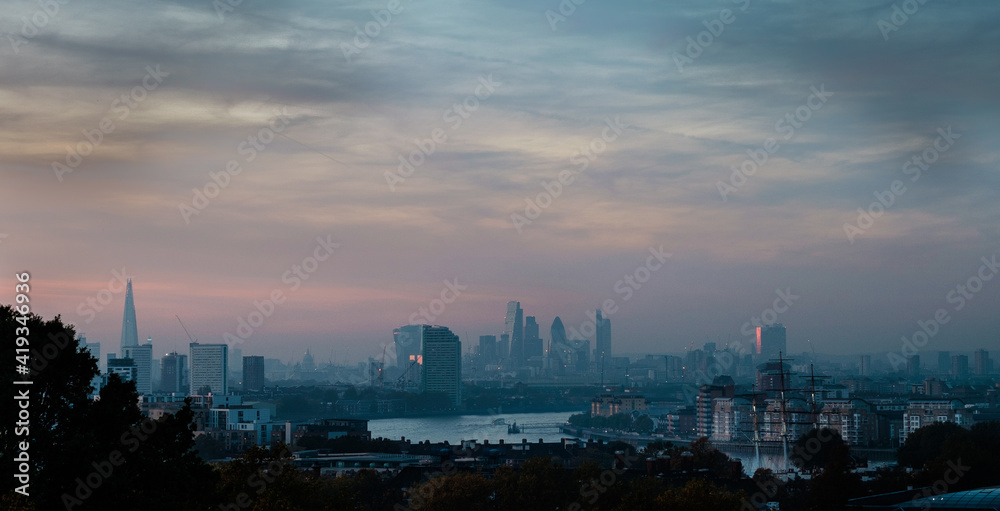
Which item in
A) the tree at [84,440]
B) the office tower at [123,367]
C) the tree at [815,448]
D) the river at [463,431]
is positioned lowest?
the river at [463,431]

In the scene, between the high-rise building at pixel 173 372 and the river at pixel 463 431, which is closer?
the river at pixel 463 431

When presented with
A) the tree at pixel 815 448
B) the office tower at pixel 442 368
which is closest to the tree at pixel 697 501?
the tree at pixel 815 448

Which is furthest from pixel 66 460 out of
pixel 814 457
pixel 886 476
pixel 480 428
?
pixel 480 428

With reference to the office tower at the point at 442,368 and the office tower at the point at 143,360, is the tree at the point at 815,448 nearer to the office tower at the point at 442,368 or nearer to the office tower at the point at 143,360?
the office tower at the point at 143,360

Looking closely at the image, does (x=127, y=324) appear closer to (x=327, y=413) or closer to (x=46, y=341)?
(x=327, y=413)

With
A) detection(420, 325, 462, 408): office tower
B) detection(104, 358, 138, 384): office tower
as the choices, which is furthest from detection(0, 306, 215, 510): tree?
detection(420, 325, 462, 408): office tower
